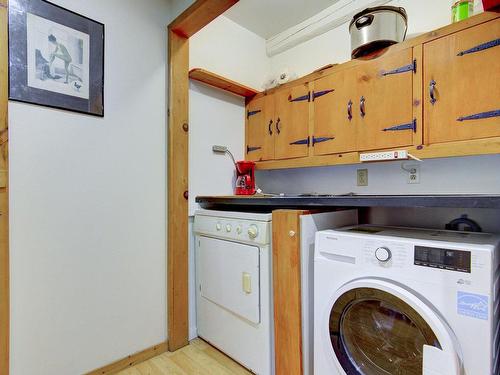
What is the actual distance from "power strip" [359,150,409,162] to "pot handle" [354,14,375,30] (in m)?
0.75

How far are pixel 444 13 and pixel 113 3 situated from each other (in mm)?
2048

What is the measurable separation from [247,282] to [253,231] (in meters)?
0.31

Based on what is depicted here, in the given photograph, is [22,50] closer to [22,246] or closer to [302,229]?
[22,246]

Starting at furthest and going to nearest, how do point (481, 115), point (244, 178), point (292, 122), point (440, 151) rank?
→ point (244, 178) → point (292, 122) → point (440, 151) → point (481, 115)

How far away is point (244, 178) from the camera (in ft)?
7.52

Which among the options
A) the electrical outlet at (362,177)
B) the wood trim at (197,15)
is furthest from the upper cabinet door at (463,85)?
the wood trim at (197,15)

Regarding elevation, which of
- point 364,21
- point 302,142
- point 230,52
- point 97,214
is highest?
point 230,52

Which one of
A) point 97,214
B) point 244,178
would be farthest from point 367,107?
point 97,214

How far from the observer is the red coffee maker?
2.28 metres

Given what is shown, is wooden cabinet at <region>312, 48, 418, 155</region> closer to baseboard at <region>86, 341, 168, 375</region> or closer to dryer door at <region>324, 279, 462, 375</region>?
dryer door at <region>324, 279, 462, 375</region>

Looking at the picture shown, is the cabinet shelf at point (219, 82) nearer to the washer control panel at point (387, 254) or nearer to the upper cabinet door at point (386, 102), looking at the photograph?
the upper cabinet door at point (386, 102)

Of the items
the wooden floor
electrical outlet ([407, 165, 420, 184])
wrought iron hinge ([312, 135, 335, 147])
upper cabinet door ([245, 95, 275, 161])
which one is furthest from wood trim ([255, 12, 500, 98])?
the wooden floor

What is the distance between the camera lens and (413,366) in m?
1.05

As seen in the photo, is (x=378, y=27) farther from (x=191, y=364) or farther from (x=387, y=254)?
(x=191, y=364)
